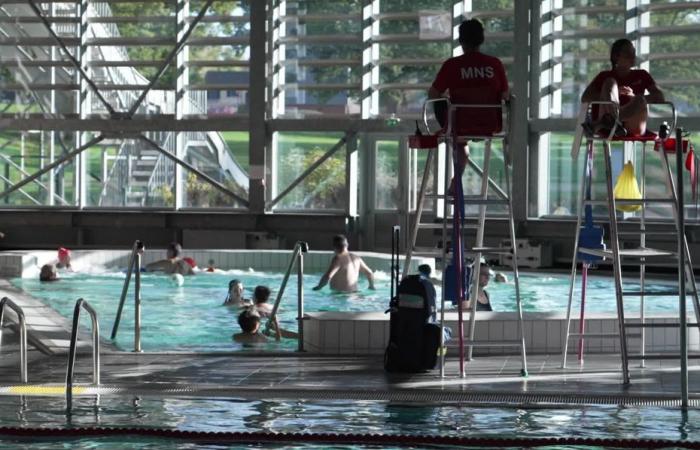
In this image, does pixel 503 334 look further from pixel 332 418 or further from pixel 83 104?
pixel 83 104

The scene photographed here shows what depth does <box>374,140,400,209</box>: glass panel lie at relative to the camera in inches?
875

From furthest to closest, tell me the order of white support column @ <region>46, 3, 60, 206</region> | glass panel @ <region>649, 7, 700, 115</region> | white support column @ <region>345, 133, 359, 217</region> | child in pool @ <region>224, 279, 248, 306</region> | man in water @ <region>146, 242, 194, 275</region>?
white support column @ <region>46, 3, 60, 206</region>, white support column @ <region>345, 133, 359, 217</region>, glass panel @ <region>649, 7, 700, 115</region>, man in water @ <region>146, 242, 194, 275</region>, child in pool @ <region>224, 279, 248, 306</region>

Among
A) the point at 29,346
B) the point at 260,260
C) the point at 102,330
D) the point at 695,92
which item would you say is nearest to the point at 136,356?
the point at 29,346

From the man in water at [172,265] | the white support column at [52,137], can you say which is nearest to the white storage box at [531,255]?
the man in water at [172,265]

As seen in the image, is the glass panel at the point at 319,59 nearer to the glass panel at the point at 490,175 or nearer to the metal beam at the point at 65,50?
the glass panel at the point at 490,175

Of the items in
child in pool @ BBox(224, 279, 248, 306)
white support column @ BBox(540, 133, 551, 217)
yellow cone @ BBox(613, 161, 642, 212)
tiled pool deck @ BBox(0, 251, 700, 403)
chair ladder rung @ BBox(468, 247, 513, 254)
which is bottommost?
tiled pool deck @ BBox(0, 251, 700, 403)

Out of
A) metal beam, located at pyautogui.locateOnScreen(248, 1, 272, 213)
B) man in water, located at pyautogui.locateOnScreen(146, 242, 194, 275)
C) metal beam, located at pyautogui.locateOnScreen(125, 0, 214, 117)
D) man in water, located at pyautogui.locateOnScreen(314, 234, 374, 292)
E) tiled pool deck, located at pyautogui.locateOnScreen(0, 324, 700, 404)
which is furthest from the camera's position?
metal beam, located at pyautogui.locateOnScreen(125, 0, 214, 117)

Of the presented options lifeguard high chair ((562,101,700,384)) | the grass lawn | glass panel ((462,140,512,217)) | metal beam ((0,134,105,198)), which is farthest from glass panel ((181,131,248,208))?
lifeguard high chair ((562,101,700,384))

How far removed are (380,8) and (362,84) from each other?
4.34ft

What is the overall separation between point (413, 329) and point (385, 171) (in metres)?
14.4

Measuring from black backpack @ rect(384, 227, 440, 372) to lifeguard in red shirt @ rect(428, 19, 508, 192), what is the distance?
712mm

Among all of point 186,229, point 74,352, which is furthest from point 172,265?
point 74,352

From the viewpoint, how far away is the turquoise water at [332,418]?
6355 millimetres

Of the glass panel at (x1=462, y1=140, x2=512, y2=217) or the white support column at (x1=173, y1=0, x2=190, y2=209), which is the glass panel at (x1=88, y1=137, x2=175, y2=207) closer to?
the white support column at (x1=173, y1=0, x2=190, y2=209)
